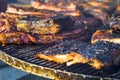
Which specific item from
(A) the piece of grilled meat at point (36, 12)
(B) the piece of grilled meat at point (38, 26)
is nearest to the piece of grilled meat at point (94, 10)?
(A) the piece of grilled meat at point (36, 12)

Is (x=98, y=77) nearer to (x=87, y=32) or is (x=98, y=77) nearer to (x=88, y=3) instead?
(x=87, y=32)

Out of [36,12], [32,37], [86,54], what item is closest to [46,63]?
[86,54]

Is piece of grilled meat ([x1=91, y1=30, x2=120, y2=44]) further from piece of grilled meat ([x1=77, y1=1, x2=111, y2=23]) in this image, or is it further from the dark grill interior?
piece of grilled meat ([x1=77, y1=1, x2=111, y2=23])

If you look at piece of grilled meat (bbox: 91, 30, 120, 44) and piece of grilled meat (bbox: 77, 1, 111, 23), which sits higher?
piece of grilled meat (bbox: 77, 1, 111, 23)

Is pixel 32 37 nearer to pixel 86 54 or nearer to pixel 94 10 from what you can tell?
pixel 86 54

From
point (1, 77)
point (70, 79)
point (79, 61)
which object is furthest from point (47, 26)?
point (1, 77)

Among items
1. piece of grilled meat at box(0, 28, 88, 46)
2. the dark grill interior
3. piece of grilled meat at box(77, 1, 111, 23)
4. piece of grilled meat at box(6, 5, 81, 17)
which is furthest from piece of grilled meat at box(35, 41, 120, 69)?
piece of grilled meat at box(77, 1, 111, 23)
